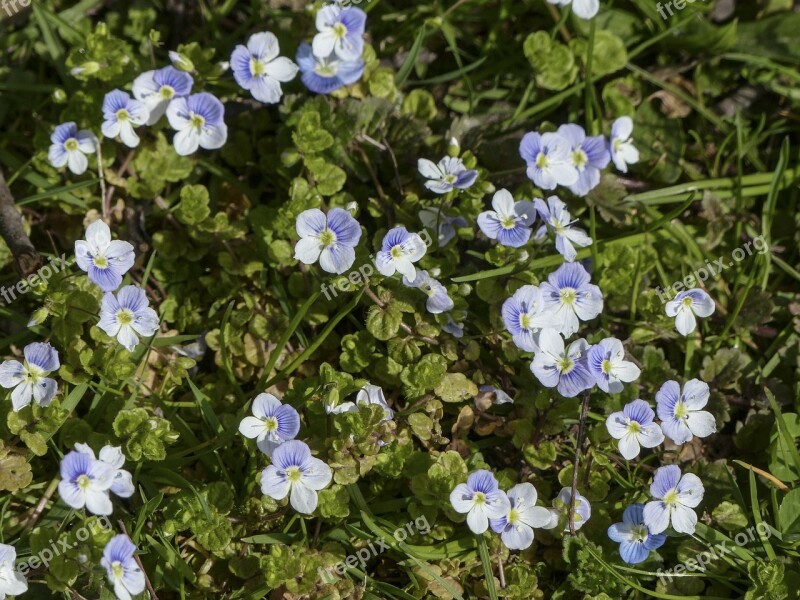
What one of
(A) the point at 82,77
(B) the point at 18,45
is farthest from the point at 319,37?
(B) the point at 18,45

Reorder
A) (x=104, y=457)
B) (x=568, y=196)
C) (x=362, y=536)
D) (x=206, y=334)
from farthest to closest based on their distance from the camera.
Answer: (x=568, y=196), (x=206, y=334), (x=362, y=536), (x=104, y=457)

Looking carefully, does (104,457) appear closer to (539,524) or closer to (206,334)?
(206,334)

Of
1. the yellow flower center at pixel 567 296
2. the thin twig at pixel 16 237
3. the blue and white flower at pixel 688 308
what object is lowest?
the blue and white flower at pixel 688 308

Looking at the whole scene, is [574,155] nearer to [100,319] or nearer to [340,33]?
[340,33]

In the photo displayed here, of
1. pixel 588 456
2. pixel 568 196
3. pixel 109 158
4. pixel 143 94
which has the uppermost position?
pixel 143 94

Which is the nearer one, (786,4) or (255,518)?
(255,518)

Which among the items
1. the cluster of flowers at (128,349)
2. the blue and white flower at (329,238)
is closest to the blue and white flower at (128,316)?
the cluster of flowers at (128,349)

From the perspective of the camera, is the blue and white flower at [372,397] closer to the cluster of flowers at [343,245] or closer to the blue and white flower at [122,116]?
the cluster of flowers at [343,245]
